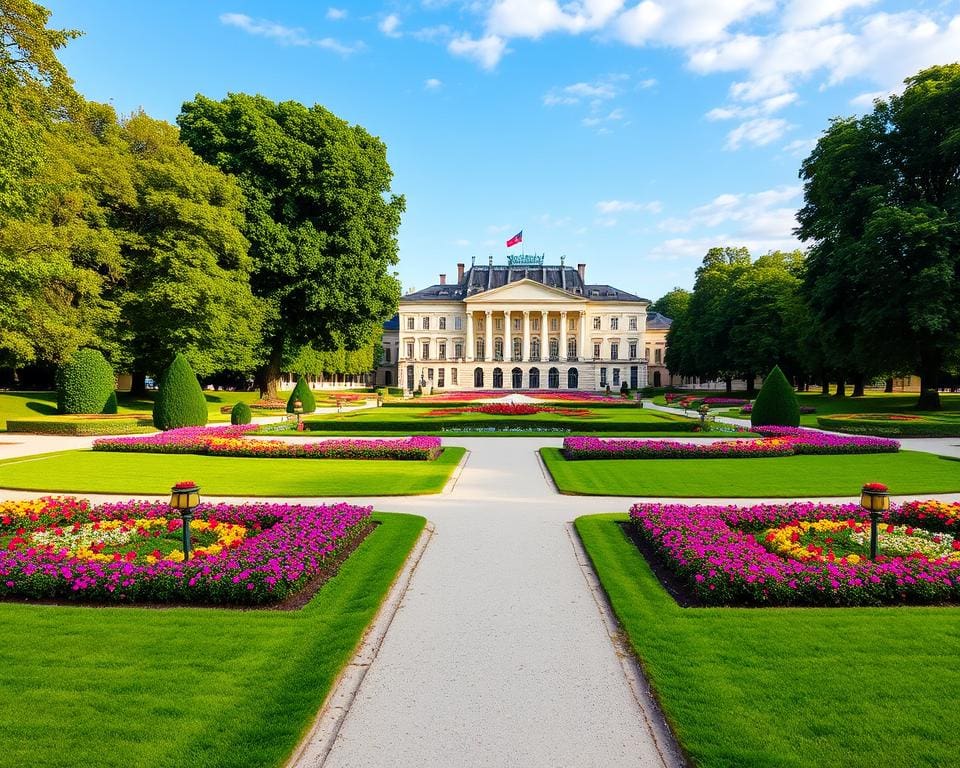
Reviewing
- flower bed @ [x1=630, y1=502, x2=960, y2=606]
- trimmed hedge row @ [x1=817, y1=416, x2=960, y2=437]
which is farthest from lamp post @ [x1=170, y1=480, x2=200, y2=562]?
trimmed hedge row @ [x1=817, y1=416, x2=960, y2=437]

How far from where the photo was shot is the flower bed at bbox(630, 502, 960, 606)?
221 inches

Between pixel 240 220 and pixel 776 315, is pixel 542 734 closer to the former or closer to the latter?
pixel 240 220

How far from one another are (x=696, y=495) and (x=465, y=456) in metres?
7.43

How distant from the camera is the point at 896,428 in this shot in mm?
21391

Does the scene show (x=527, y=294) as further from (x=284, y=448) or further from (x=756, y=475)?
(x=756, y=475)

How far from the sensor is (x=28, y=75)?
20.3m

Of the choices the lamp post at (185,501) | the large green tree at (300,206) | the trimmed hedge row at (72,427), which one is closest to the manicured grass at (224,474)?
the lamp post at (185,501)

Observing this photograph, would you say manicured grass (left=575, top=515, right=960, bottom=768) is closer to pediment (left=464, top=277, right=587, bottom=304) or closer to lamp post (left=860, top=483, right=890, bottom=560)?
lamp post (left=860, top=483, right=890, bottom=560)

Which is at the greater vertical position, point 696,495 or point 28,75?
point 28,75

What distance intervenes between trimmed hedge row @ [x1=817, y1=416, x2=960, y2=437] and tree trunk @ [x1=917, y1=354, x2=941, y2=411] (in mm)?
8377

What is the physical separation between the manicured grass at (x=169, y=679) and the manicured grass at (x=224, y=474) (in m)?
5.82

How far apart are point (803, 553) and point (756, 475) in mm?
6857

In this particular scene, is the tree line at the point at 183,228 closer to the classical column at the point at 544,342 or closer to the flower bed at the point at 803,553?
the flower bed at the point at 803,553


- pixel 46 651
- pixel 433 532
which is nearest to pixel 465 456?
pixel 433 532
